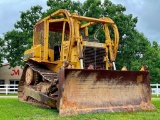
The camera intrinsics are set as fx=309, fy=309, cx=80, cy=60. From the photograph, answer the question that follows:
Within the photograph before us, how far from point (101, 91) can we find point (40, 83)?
296 centimetres

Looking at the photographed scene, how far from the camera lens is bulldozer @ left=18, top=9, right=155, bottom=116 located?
8.37m

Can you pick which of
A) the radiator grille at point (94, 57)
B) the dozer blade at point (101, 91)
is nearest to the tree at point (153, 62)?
the radiator grille at point (94, 57)

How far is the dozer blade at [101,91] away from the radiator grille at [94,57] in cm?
119

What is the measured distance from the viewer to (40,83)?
11.0 metres

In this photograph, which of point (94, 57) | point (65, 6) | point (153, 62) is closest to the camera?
point (94, 57)

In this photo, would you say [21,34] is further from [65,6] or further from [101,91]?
[101,91]

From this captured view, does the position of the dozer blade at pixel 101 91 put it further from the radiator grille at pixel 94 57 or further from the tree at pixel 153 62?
the tree at pixel 153 62

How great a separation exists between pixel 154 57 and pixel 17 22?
1431cm

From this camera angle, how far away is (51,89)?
9.53m

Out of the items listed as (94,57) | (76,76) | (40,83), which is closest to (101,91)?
(76,76)

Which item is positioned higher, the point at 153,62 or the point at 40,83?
the point at 153,62

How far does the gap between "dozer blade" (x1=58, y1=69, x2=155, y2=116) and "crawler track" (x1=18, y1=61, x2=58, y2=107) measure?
0.85 meters

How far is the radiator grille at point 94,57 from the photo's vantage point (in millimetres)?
9828

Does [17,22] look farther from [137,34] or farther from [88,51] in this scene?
[88,51]
